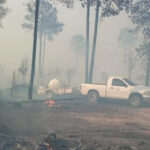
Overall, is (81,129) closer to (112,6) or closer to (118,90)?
(118,90)

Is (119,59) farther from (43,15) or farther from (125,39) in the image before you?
(43,15)

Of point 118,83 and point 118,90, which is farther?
point 118,83

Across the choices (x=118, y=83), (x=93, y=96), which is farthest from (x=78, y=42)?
(x=118, y=83)

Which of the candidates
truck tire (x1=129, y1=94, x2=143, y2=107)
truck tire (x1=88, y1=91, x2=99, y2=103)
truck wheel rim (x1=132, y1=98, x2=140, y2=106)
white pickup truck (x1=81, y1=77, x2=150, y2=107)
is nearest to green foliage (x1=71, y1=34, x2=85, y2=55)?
white pickup truck (x1=81, y1=77, x2=150, y2=107)

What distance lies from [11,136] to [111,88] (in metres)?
12.9

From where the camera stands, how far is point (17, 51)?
9594 centimetres

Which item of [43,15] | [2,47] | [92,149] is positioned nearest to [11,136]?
[92,149]

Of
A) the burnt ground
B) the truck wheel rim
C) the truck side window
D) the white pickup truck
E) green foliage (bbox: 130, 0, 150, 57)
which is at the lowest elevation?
the burnt ground

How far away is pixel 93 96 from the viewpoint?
71.4ft

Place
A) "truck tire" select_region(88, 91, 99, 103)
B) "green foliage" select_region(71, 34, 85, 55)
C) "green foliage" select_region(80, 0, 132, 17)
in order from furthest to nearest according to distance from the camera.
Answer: "green foliage" select_region(71, 34, 85, 55) < "green foliage" select_region(80, 0, 132, 17) < "truck tire" select_region(88, 91, 99, 103)

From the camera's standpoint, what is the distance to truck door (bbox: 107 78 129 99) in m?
20.2

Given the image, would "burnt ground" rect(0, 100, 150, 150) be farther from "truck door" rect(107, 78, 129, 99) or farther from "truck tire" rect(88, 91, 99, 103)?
"truck tire" rect(88, 91, 99, 103)

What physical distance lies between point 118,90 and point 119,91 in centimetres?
11

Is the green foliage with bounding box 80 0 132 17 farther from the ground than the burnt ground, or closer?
farther from the ground
